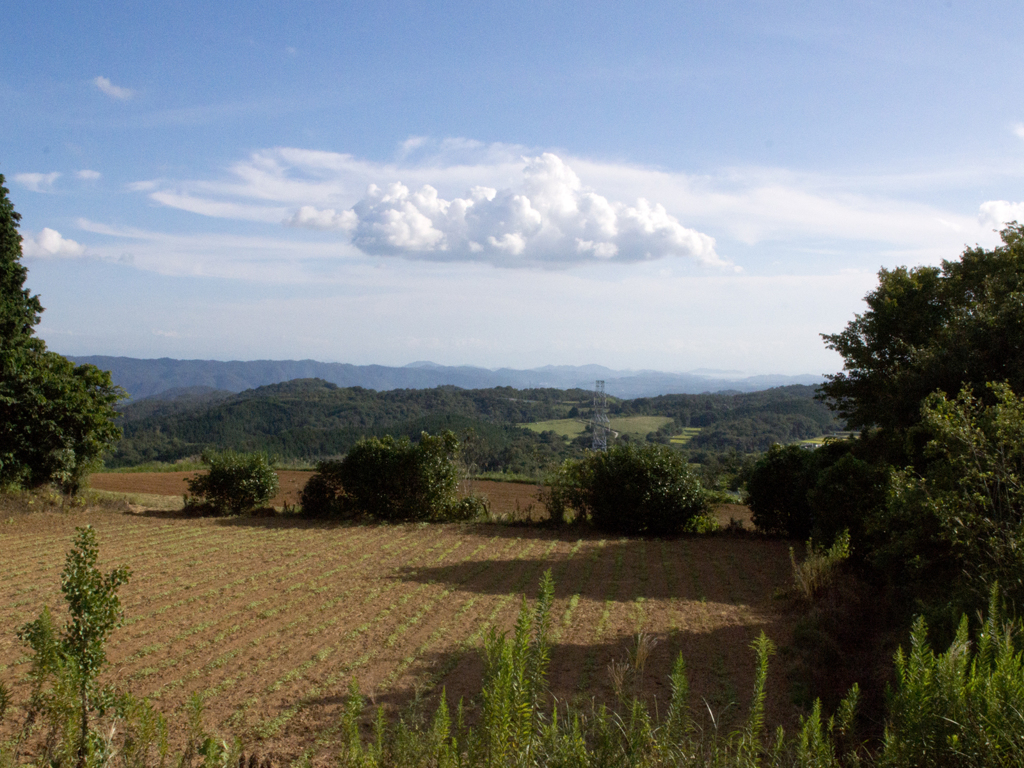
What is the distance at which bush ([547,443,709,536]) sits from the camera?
48.7 ft

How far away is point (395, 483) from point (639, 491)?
19.9ft

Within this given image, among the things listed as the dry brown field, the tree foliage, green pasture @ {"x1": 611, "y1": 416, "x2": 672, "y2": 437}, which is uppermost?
the tree foliage

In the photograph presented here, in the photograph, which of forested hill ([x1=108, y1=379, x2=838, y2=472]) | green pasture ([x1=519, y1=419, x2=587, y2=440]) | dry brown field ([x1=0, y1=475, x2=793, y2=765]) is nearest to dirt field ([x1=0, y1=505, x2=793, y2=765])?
dry brown field ([x1=0, y1=475, x2=793, y2=765])

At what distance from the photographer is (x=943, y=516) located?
5.29m

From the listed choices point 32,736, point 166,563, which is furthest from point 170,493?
point 32,736

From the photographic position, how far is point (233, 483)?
16.2 meters

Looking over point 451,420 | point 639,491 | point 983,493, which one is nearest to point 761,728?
point 983,493

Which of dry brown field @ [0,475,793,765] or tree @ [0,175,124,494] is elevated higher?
tree @ [0,175,124,494]

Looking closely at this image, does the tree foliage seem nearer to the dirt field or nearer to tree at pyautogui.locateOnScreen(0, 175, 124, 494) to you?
the dirt field

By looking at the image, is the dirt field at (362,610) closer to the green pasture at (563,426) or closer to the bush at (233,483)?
the bush at (233,483)

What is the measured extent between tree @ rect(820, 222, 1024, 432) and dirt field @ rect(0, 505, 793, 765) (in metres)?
3.88

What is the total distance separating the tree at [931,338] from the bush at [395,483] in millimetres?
10005

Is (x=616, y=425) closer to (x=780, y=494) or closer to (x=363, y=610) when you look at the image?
(x=780, y=494)

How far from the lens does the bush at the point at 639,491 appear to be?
1484 cm
